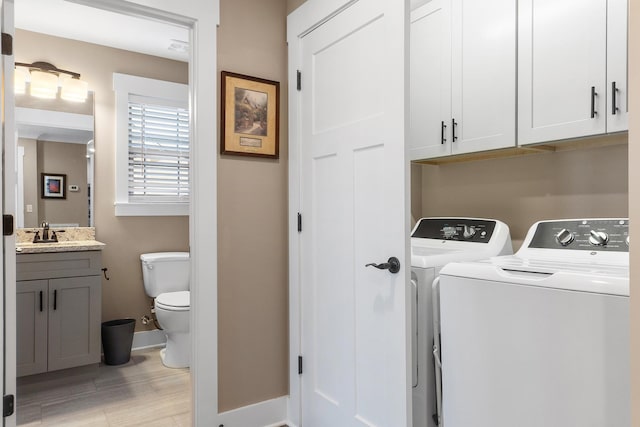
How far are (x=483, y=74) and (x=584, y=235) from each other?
91 cm

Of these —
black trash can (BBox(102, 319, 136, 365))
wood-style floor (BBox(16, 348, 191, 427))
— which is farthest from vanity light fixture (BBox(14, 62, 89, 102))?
wood-style floor (BBox(16, 348, 191, 427))

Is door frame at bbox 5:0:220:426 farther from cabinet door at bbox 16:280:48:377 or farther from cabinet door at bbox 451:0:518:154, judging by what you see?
cabinet door at bbox 16:280:48:377

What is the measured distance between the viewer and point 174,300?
315cm

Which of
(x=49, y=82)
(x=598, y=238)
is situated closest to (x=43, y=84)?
(x=49, y=82)

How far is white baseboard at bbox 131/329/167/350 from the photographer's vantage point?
3.60m

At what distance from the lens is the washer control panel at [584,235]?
1.66 meters

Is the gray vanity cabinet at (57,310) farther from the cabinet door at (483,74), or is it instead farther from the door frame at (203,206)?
the cabinet door at (483,74)

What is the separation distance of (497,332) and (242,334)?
4.20 ft

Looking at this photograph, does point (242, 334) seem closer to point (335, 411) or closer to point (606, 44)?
point (335, 411)

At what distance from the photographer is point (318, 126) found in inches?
83.5

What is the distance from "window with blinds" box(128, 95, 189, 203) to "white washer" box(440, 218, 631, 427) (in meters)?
2.87

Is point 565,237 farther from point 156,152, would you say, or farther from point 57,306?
point 156,152

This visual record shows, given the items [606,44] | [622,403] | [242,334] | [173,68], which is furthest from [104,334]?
[606,44]

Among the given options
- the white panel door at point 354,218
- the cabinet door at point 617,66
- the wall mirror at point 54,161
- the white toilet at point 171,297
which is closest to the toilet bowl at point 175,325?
the white toilet at point 171,297
